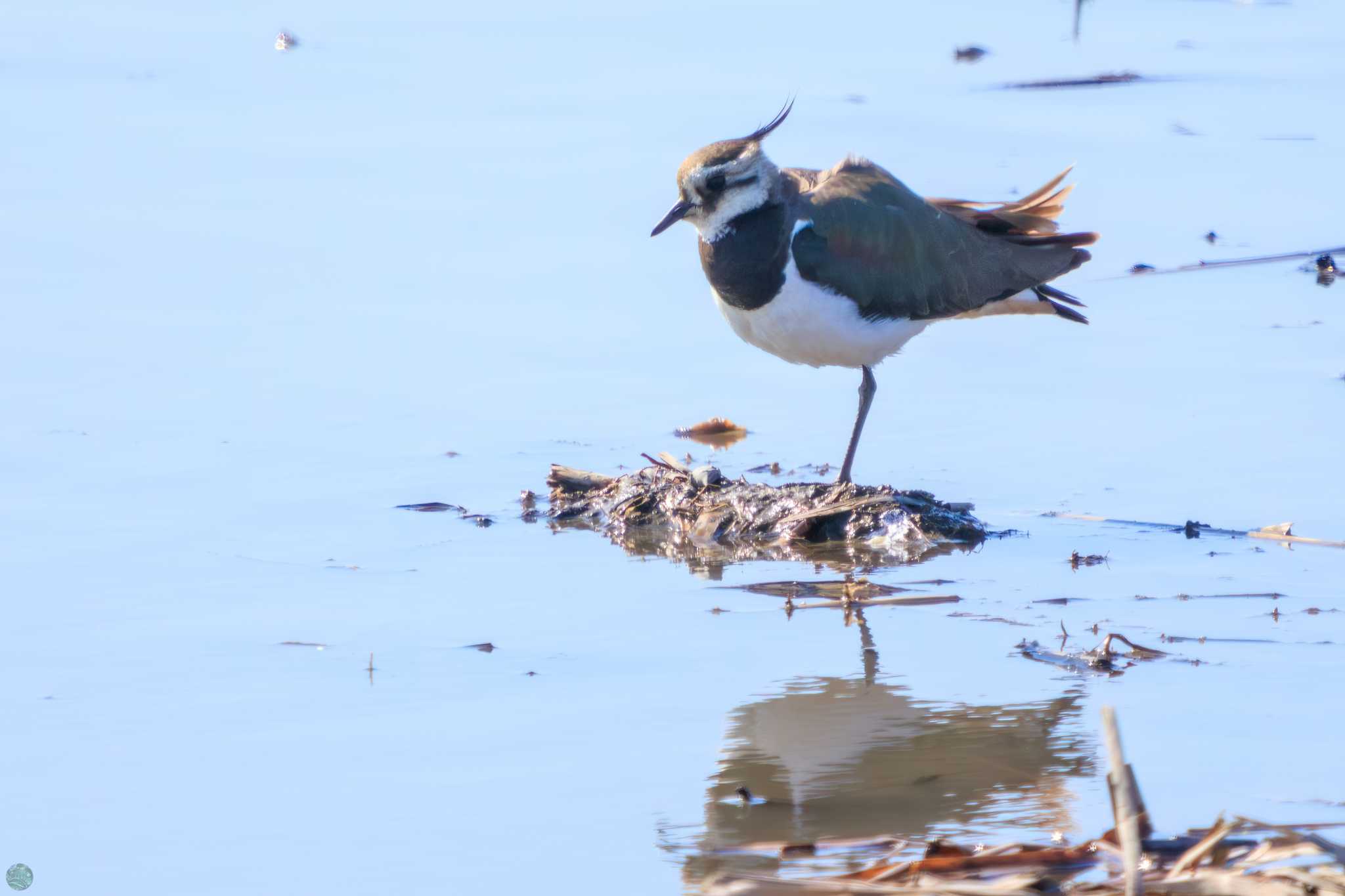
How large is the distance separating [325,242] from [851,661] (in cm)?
437

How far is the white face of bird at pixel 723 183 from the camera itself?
6.32 meters

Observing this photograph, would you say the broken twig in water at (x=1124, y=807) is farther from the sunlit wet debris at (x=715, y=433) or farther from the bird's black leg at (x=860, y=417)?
the sunlit wet debris at (x=715, y=433)

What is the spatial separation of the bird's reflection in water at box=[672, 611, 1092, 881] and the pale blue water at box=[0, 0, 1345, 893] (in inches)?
0.6

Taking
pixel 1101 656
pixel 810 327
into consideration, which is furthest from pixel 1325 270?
pixel 1101 656

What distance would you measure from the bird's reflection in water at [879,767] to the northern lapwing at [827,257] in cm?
172

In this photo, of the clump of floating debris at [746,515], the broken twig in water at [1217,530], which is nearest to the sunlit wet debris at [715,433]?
the clump of floating debris at [746,515]

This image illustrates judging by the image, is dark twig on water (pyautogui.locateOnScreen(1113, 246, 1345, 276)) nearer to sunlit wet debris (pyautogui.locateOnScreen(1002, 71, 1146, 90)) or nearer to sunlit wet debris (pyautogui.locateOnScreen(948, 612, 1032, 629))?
sunlit wet debris (pyautogui.locateOnScreen(1002, 71, 1146, 90))

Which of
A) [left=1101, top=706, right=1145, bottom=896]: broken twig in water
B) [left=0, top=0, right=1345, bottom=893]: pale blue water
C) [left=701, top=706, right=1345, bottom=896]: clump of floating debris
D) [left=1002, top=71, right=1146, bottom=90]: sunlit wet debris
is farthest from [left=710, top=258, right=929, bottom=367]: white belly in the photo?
[left=1002, top=71, right=1146, bottom=90]: sunlit wet debris

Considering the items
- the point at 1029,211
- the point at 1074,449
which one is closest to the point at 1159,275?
the point at 1029,211

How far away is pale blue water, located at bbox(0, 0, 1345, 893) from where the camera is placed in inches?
162

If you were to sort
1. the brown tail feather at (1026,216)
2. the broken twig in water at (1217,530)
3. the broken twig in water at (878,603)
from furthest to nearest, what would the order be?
1. the brown tail feather at (1026,216)
2. the broken twig in water at (1217,530)
3. the broken twig in water at (878,603)

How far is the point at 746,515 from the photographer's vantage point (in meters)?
6.00

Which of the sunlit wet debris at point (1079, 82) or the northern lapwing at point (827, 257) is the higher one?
the sunlit wet debris at point (1079, 82)

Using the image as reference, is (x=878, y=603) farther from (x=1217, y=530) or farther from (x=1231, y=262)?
(x=1231, y=262)
